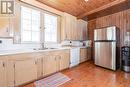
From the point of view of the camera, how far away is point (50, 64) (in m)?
3.62

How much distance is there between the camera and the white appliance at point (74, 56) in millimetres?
4845

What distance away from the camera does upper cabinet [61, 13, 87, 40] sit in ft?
16.3

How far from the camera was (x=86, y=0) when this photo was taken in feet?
12.9

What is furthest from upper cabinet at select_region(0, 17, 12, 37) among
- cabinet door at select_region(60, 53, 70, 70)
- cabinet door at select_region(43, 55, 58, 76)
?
cabinet door at select_region(60, 53, 70, 70)

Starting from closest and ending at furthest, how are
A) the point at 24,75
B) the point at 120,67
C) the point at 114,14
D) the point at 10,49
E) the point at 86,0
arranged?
the point at 24,75, the point at 10,49, the point at 86,0, the point at 120,67, the point at 114,14

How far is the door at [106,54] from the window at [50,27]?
185 cm

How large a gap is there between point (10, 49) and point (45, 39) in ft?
4.76

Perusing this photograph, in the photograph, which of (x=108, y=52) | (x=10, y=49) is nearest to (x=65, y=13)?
(x=108, y=52)

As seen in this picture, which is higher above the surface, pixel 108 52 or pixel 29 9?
pixel 29 9

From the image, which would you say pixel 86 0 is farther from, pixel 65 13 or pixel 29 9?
pixel 29 9

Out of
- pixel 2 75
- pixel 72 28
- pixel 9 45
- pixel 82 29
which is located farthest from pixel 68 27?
pixel 2 75

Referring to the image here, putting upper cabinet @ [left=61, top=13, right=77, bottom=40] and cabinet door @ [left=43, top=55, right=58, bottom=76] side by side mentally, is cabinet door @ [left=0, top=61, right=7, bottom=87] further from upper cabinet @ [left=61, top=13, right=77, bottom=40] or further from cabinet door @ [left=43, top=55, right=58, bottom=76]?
upper cabinet @ [left=61, top=13, right=77, bottom=40]

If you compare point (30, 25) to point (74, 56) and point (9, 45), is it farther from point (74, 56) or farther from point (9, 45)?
point (74, 56)

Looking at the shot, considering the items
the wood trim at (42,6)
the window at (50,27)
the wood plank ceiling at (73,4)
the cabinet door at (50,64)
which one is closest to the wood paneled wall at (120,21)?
the wood plank ceiling at (73,4)
